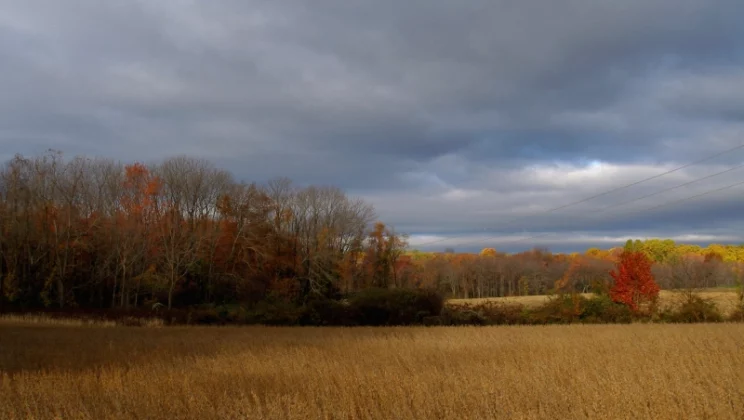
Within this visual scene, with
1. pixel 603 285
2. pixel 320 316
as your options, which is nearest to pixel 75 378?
pixel 320 316

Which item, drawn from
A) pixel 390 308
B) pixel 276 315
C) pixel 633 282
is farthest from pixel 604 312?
pixel 276 315

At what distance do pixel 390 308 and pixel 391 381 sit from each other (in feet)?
91.4

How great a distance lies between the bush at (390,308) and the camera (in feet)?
125

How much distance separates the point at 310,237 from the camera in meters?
70.0

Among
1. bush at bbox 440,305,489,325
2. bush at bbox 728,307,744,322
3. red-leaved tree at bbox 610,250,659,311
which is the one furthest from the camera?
red-leaved tree at bbox 610,250,659,311

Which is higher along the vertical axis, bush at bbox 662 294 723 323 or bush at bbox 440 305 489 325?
bush at bbox 662 294 723 323

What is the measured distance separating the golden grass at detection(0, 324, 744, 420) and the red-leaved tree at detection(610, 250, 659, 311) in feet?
81.4

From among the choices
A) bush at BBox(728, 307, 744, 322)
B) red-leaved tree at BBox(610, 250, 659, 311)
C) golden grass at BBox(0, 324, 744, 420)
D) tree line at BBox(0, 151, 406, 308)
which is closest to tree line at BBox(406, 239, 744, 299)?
tree line at BBox(0, 151, 406, 308)

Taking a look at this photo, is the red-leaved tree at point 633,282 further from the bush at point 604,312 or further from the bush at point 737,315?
the bush at point 737,315

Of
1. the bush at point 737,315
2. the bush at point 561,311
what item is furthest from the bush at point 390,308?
the bush at point 737,315

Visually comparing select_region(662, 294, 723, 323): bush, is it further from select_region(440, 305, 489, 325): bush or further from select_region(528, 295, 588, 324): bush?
select_region(440, 305, 489, 325): bush

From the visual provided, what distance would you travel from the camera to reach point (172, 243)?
56.4 meters

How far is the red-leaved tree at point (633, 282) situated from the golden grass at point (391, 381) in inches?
977

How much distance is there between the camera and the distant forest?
177 ft
